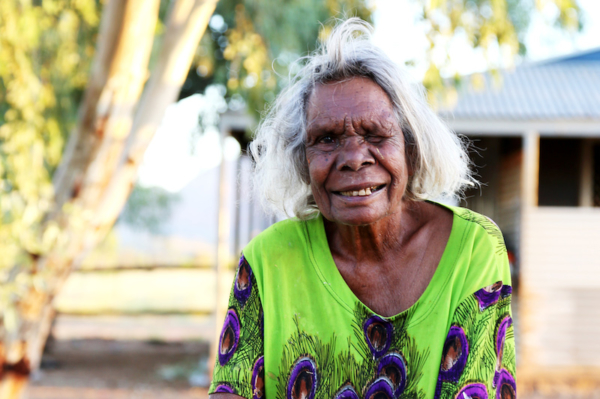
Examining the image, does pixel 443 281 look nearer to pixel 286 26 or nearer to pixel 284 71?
pixel 284 71

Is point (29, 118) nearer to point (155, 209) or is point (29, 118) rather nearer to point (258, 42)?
point (258, 42)

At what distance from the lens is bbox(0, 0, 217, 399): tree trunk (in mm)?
3994

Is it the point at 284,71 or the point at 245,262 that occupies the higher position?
the point at 284,71

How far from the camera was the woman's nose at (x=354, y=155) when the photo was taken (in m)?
1.79

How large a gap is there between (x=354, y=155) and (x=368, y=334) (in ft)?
1.68

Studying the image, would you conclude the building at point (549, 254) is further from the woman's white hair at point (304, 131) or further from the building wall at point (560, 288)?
the woman's white hair at point (304, 131)

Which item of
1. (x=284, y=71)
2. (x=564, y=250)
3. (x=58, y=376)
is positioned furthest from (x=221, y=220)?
(x=564, y=250)

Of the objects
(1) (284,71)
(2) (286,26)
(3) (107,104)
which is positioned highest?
(2) (286,26)

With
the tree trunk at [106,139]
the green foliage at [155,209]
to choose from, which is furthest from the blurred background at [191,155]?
the green foliage at [155,209]

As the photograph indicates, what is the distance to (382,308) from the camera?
1.85 meters

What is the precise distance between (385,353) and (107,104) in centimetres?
313

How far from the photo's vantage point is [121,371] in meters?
9.49

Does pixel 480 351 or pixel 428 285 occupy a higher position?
pixel 428 285

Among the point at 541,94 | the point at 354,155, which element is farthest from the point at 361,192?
the point at 541,94
